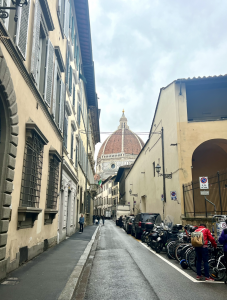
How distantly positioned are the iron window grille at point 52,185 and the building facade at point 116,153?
12034 cm

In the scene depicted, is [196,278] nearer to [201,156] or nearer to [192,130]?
[192,130]

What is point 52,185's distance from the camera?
12312mm

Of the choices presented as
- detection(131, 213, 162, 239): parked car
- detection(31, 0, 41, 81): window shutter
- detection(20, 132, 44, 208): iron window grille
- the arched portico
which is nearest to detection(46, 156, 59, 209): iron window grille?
Result: detection(20, 132, 44, 208): iron window grille

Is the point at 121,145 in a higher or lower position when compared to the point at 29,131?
higher

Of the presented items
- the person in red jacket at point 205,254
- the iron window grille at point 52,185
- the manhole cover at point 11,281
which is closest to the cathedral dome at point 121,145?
the iron window grille at point 52,185

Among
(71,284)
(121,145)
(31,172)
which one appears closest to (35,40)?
(31,172)

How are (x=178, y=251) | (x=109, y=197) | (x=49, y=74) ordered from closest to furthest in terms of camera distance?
(x=178, y=251) → (x=49, y=74) → (x=109, y=197)

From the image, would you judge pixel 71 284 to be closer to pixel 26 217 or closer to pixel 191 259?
pixel 26 217

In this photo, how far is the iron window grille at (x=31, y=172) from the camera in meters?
8.20

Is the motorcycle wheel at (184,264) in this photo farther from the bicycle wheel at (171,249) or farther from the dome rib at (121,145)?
the dome rib at (121,145)

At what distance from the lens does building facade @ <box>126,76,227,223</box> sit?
1694cm

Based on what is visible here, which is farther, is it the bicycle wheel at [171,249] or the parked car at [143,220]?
the parked car at [143,220]

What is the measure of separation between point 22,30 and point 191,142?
1280 centimetres

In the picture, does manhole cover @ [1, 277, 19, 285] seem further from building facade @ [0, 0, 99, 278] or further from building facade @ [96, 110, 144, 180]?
building facade @ [96, 110, 144, 180]
